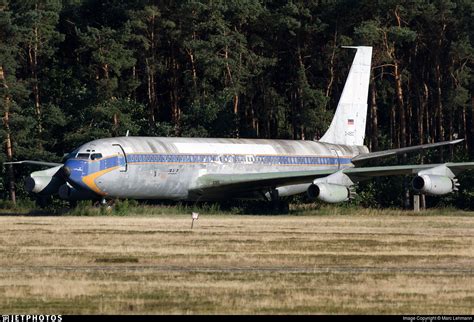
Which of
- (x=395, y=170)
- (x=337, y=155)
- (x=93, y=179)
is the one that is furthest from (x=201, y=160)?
(x=337, y=155)

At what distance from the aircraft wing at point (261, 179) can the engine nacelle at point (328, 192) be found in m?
1.19

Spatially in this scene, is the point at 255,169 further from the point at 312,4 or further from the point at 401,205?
the point at 312,4

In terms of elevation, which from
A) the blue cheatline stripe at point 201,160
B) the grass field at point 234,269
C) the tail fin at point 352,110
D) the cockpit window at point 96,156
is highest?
the tail fin at point 352,110

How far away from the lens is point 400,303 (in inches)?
780

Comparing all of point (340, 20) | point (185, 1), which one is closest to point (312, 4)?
point (340, 20)

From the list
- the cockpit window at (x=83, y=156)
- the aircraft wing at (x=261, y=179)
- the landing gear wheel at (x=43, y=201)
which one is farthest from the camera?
the landing gear wheel at (x=43, y=201)

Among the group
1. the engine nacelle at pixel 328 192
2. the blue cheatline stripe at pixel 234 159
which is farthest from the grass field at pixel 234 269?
the blue cheatline stripe at pixel 234 159

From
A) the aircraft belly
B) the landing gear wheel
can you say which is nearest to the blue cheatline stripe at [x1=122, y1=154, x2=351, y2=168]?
the aircraft belly

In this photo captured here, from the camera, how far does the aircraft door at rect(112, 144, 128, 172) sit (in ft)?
171

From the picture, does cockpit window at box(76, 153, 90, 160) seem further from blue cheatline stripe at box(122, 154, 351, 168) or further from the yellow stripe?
blue cheatline stripe at box(122, 154, 351, 168)

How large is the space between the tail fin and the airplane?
224 centimetres

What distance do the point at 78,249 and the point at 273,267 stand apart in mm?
7199

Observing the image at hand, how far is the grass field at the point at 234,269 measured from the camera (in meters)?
19.7

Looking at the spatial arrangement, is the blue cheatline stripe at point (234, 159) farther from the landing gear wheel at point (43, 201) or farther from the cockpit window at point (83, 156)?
the landing gear wheel at point (43, 201)
